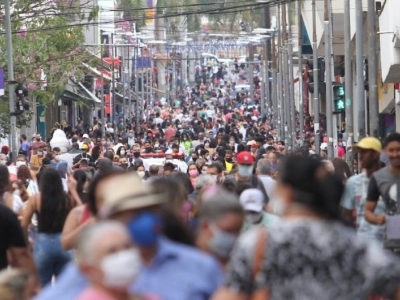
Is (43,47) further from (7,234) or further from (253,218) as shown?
(7,234)

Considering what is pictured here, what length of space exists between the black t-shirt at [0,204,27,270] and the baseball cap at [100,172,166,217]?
2.33 metres

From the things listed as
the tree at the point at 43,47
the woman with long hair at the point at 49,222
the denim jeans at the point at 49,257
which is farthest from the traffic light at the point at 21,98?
the denim jeans at the point at 49,257

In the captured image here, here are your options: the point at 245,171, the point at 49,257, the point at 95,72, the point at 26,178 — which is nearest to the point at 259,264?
the point at 49,257

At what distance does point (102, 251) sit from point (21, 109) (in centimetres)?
3030

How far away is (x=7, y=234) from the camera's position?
9.62m

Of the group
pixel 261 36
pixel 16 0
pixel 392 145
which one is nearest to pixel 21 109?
pixel 16 0

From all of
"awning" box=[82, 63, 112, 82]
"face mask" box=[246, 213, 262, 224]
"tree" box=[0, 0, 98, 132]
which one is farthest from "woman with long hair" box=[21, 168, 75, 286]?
"awning" box=[82, 63, 112, 82]

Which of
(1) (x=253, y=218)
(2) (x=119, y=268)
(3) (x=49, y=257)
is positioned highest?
(2) (x=119, y=268)

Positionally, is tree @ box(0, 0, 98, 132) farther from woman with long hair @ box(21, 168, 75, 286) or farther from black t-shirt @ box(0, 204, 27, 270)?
black t-shirt @ box(0, 204, 27, 270)

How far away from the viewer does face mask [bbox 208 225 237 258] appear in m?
8.20

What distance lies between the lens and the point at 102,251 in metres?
5.62

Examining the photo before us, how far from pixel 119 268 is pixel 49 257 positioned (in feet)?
22.2

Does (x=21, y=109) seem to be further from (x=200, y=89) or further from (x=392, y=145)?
(x=200, y=89)

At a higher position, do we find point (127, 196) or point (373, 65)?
point (373, 65)
